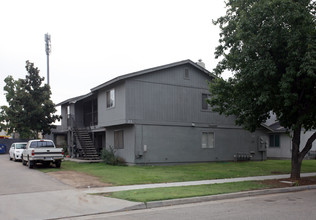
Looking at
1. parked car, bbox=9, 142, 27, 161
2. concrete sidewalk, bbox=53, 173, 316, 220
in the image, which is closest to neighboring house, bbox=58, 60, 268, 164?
parked car, bbox=9, 142, 27, 161

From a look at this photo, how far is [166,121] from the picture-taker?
2294cm

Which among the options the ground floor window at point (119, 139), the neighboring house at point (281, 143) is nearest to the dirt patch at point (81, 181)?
the ground floor window at point (119, 139)

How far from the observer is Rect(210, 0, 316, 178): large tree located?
520 inches

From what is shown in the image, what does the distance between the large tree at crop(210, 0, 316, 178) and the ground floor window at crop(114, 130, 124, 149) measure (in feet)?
30.0

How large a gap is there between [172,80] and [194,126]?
12.4 feet

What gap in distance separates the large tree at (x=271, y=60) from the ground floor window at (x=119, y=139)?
913cm

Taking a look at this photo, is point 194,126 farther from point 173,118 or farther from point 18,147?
point 18,147

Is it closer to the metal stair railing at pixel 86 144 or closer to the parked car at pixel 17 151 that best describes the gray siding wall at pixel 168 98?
the metal stair railing at pixel 86 144

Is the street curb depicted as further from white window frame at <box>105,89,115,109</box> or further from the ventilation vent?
white window frame at <box>105,89,115,109</box>

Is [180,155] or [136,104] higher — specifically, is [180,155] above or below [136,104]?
below

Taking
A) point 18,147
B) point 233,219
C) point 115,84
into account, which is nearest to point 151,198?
point 233,219

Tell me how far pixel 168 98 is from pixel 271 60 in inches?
409

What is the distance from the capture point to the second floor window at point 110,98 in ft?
76.8

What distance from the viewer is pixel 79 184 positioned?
13.5m
